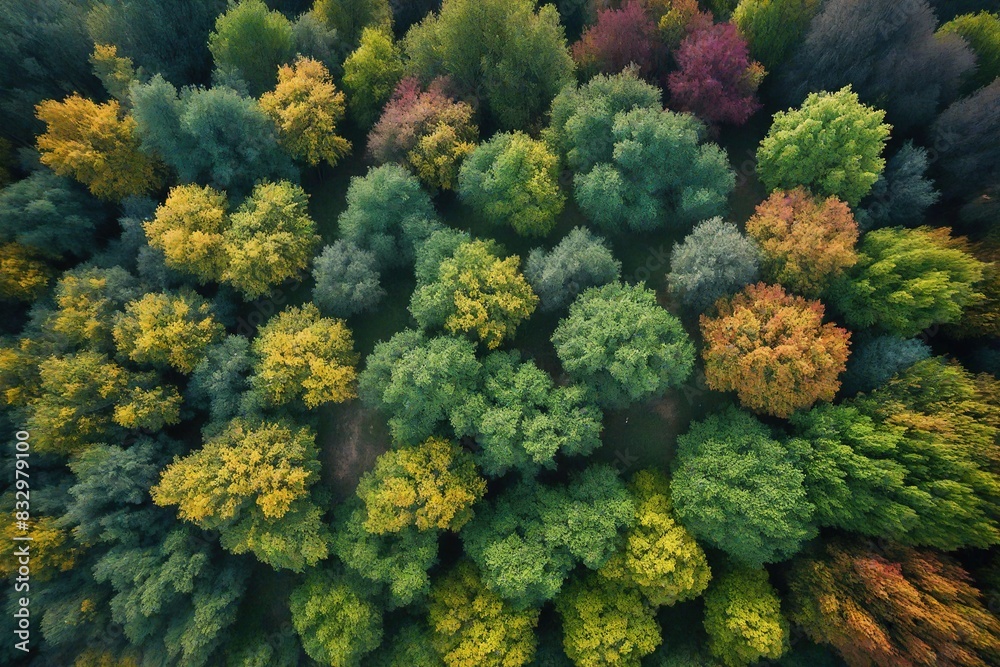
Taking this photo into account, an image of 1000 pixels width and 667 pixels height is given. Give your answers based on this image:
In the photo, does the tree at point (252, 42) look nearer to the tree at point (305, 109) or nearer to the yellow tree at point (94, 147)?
the tree at point (305, 109)

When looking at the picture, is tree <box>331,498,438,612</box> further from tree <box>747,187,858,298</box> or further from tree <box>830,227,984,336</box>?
tree <box>830,227,984,336</box>

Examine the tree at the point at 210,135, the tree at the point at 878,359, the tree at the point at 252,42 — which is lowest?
the tree at the point at 878,359

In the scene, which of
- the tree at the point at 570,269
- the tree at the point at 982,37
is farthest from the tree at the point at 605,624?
the tree at the point at 982,37

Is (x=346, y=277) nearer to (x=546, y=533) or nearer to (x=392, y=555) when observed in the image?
(x=392, y=555)

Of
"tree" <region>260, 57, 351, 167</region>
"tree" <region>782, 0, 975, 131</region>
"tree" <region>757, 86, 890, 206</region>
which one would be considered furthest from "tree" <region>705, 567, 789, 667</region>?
"tree" <region>260, 57, 351, 167</region>

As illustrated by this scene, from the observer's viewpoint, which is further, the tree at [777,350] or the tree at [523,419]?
the tree at [523,419]
